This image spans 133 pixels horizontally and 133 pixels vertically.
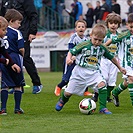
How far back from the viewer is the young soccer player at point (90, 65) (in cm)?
977

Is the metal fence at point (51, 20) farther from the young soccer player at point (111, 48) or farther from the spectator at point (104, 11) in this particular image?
the young soccer player at point (111, 48)

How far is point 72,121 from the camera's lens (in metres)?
8.70

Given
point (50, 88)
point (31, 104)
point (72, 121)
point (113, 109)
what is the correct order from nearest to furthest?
1. point (72, 121)
2. point (113, 109)
3. point (31, 104)
4. point (50, 88)

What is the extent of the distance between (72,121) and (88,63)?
4.84 ft

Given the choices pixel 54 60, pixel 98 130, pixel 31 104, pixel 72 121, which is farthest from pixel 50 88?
pixel 54 60

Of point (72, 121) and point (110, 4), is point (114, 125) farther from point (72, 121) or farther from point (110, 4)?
point (110, 4)

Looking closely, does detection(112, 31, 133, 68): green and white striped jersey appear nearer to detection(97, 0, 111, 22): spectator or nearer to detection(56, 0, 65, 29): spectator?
detection(97, 0, 111, 22): spectator

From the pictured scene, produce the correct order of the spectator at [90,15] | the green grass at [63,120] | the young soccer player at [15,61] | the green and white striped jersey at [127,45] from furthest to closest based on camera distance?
the spectator at [90,15] < the green and white striped jersey at [127,45] < the young soccer player at [15,61] < the green grass at [63,120]

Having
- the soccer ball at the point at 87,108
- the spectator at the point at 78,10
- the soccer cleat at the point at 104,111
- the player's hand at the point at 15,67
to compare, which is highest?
the player's hand at the point at 15,67

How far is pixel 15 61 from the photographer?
395 inches

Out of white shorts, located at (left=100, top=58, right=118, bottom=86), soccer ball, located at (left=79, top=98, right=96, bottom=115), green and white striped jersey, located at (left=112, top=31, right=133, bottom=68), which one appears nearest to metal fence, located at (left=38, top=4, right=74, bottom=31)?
white shorts, located at (left=100, top=58, right=118, bottom=86)

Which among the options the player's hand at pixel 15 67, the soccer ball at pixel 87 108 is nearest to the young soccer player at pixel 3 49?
the player's hand at pixel 15 67

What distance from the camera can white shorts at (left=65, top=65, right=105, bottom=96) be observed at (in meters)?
9.89

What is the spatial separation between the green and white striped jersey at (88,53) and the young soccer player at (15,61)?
893 mm
